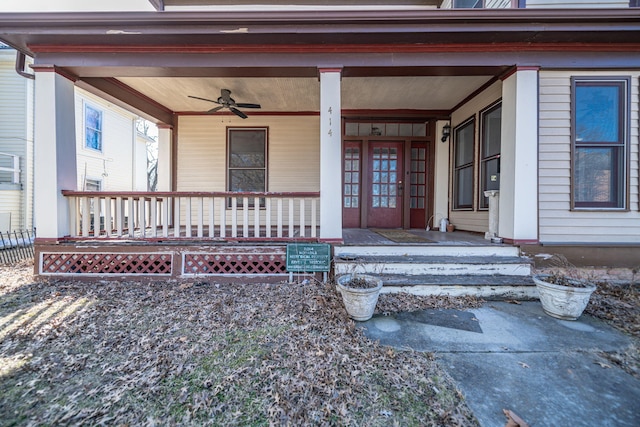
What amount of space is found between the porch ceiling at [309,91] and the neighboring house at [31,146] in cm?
183

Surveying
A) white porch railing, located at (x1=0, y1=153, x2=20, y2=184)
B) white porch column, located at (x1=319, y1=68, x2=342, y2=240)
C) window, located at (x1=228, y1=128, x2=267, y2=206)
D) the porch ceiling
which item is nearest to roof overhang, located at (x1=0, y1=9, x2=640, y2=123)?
white porch column, located at (x1=319, y1=68, x2=342, y2=240)

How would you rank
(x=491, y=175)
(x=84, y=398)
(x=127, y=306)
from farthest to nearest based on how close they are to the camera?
(x=491, y=175) → (x=127, y=306) → (x=84, y=398)

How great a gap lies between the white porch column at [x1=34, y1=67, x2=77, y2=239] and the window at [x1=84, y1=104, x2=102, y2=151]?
5.99 m

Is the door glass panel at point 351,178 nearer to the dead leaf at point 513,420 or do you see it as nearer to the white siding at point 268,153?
the white siding at point 268,153

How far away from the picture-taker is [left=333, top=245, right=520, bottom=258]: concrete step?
3.58 m

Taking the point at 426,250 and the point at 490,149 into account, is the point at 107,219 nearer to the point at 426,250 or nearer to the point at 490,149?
the point at 426,250

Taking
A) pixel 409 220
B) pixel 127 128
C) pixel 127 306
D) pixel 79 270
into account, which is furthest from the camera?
pixel 127 128

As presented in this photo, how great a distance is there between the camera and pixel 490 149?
4500 mm

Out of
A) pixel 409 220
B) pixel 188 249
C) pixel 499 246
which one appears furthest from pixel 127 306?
pixel 409 220

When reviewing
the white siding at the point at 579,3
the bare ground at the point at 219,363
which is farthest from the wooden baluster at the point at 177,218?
the white siding at the point at 579,3

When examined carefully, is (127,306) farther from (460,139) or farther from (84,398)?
(460,139)

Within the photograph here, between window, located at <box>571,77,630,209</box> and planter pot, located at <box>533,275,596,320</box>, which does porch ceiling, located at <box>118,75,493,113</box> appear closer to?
window, located at <box>571,77,630,209</box>

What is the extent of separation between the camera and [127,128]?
33.9 feet

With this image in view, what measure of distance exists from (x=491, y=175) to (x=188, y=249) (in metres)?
4.89
